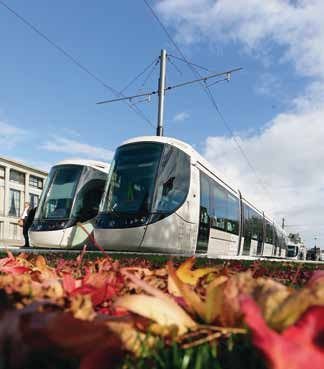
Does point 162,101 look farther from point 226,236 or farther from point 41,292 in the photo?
point 41,292

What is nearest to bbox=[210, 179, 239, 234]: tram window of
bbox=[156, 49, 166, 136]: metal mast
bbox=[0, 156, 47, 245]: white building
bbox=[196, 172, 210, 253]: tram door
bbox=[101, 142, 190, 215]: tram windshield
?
bbox=[196, 172, 210, 253]: tram door

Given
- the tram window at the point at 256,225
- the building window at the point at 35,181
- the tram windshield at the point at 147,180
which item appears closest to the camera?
the tram windshield at the point at 147,180

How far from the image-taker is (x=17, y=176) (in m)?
57.5

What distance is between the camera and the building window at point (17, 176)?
5653 centimetres

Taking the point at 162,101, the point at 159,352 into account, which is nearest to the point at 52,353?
the point at 159,352

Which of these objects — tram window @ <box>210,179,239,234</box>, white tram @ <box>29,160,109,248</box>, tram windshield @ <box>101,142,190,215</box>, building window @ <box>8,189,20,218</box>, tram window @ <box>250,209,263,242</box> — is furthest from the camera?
building window @ <box>8,189,20,218</box>

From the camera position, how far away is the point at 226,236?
18141 millimetres

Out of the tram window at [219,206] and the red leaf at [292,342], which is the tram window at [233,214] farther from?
the red leaf at [292,342]

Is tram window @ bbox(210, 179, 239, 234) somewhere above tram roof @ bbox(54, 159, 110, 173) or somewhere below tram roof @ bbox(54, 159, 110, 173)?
below

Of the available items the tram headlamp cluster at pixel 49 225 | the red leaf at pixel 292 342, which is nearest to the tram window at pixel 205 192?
the tram headlamp cluster at pixel 49 225

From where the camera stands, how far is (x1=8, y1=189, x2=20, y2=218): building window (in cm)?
5609

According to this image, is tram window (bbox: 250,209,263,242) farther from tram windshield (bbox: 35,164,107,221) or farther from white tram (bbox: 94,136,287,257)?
tram windshield (bbox: 35,164,107,221)

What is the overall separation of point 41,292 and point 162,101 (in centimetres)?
2156

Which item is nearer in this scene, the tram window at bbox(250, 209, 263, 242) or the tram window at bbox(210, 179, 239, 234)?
the tram window at bbox(210, 179, 239, 234)
